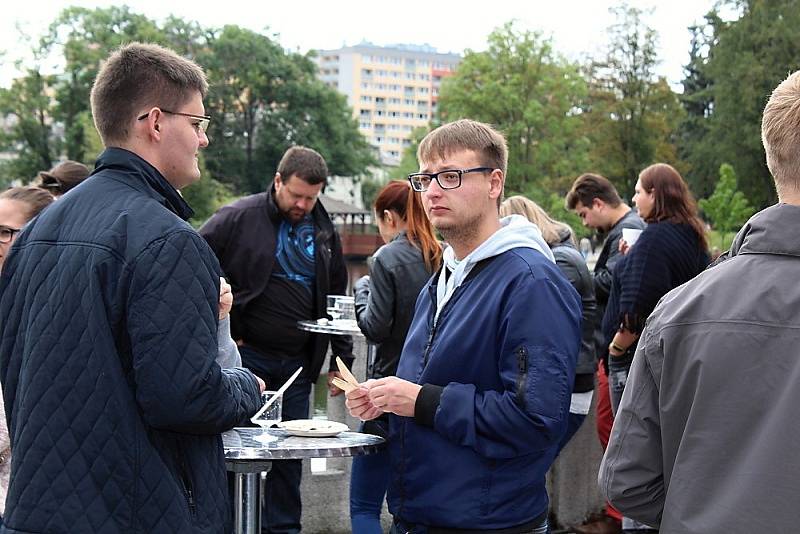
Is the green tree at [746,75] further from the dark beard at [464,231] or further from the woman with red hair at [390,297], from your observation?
the dark beard at [464,231]

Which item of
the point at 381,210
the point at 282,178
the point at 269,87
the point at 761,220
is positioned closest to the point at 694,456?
the point at 761,220

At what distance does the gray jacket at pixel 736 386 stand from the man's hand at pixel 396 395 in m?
1.11

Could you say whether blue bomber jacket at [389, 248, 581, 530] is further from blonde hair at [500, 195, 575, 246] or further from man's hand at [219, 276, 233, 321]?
blonde hair at [500, 195, 575, 246]

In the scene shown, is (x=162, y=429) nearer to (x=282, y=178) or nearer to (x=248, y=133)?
(x=282, y=178)

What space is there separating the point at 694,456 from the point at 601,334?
4520mm

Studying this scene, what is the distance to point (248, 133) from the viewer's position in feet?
221

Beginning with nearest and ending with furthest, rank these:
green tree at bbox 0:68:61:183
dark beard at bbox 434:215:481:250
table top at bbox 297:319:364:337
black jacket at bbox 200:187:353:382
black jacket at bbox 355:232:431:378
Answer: dark beard at bbox 434:215:481:250
black jacket at bbox 355:232:431:378
table top at bbox 297:319:364:337
black jacket at bbox 200:187:353:382
green tree at bbox 0:68:61:183

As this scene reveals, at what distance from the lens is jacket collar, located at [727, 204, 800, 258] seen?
87.4 inches

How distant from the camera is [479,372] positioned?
3328 mm

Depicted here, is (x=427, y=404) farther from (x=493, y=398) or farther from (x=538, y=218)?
(x=538, y=218)

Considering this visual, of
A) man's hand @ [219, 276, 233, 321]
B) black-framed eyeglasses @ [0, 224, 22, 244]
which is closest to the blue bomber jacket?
man's hand @ [219, 276, 233, 321]

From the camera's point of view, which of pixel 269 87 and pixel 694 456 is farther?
pixel 269 87

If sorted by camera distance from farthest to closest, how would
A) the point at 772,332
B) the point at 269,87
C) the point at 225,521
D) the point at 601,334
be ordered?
the point at 269,87 < the point at 601,334 < the point at 225,521 < the point at 772,332

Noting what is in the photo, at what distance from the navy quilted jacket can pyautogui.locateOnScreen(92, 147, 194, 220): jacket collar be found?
95mm
